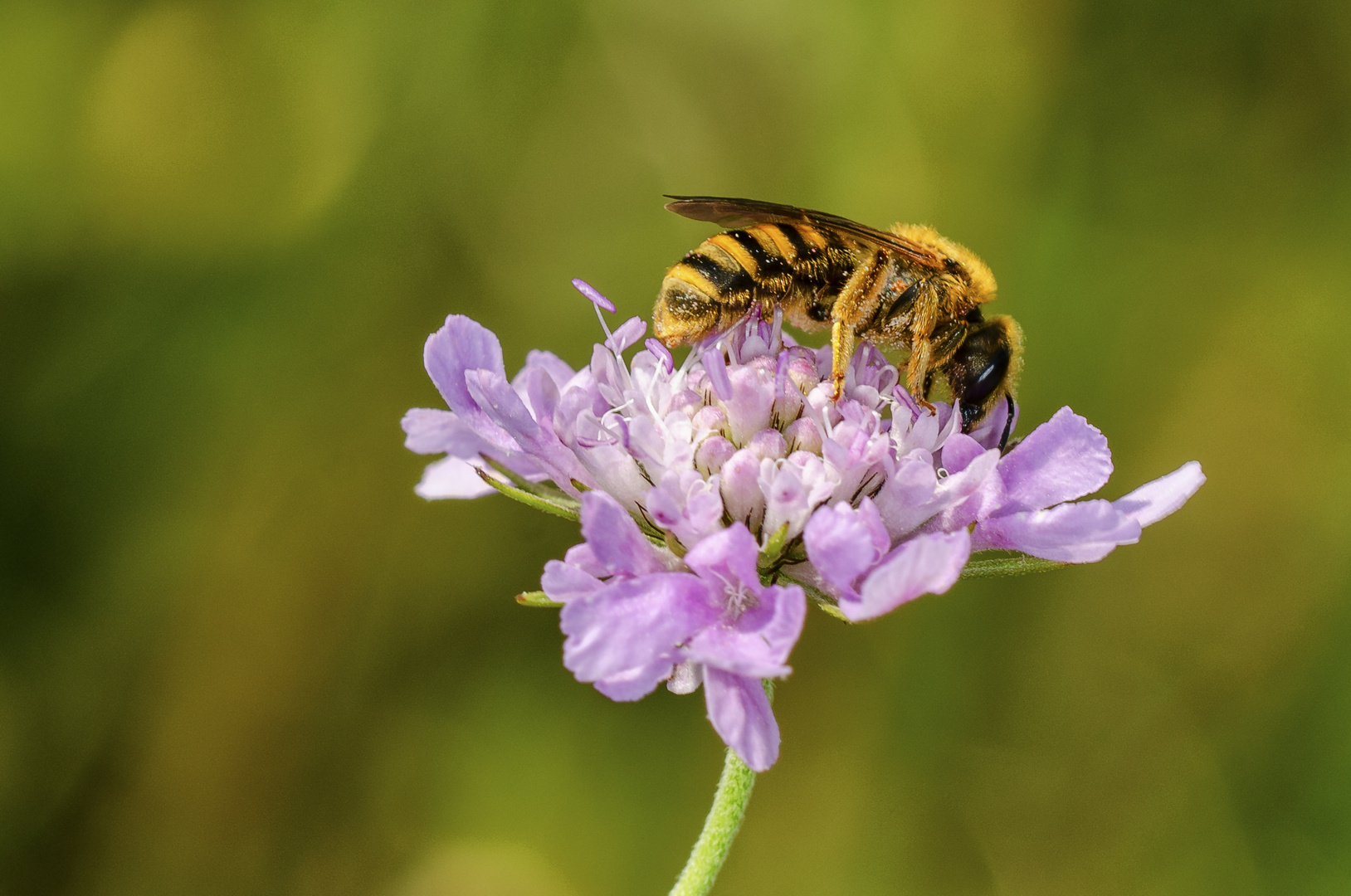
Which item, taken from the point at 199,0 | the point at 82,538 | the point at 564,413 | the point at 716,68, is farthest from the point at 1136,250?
the point at 82,538

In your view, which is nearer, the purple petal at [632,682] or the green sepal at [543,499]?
the purple petal at [632,682]

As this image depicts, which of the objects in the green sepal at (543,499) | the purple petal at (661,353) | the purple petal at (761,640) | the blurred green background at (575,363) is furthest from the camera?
the blurred green background at (575,363)

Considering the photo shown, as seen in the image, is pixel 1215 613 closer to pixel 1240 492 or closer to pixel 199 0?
pixel 1240 492

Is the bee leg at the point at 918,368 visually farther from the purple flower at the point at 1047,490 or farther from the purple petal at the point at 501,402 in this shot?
the purple petal at the point at 501,402

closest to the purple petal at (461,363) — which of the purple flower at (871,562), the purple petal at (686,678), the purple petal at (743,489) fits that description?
the purple petal at (743,489)

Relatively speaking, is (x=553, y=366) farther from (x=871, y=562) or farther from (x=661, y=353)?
(x=871, y=562)

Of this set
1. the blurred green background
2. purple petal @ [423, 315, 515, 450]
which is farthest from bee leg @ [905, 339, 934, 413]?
the blurred green background

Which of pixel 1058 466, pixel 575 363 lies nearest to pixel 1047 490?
pixel 1058 466
